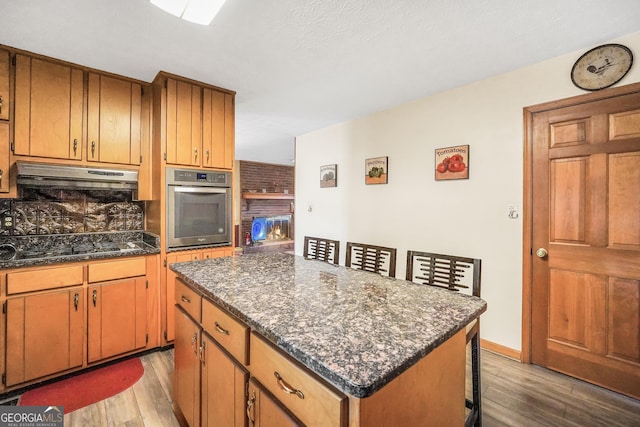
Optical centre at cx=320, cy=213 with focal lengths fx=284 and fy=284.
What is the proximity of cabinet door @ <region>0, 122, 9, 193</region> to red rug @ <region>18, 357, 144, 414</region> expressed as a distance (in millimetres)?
1460

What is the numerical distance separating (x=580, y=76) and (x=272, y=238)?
682cm

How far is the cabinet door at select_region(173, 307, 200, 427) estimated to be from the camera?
140 centimetres

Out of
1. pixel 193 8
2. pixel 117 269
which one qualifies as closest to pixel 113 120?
pixel 117 269

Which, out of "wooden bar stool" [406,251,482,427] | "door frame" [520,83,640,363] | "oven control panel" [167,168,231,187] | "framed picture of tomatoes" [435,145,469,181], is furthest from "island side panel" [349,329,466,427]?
"oven control panel" [167,168,231,187]

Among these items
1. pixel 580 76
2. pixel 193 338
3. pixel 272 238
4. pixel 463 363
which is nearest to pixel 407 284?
pixel 463 363

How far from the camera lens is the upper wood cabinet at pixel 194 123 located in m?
2.49

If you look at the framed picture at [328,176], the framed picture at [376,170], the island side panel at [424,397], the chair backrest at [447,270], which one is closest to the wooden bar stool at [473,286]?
the chair backrest at [447,270]

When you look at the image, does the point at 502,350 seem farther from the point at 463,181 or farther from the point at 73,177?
the point at 73,177

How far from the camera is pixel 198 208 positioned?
8.93ft

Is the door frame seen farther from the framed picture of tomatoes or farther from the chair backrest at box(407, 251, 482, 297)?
the chair backrest at box(407, 251, 482, 297)

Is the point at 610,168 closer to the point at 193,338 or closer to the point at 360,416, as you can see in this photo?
the point at 360,416

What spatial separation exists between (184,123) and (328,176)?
200 centimetres

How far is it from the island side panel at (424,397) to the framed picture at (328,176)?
9.90 feet

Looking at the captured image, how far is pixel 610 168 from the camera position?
1.97 metres
